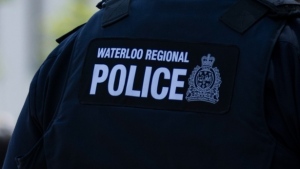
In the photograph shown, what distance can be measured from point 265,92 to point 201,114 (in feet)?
0.51

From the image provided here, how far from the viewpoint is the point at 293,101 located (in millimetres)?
1874

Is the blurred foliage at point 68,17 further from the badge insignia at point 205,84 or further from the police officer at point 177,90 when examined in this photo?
the badge insignia at point 205,84

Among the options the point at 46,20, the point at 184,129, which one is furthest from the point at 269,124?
the point at 46,20

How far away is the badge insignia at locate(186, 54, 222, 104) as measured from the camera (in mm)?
1960

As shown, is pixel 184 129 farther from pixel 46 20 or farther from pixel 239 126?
pixel 46 20

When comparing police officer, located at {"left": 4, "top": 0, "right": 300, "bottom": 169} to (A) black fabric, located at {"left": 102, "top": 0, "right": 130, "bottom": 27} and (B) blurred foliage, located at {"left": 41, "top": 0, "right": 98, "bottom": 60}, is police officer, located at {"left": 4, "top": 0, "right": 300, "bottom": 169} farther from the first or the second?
(B) blurred foliage, located at {"left": 41, "top": 0, "right": 98, "bottom": 60}

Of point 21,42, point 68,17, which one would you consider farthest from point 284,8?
point 21,42

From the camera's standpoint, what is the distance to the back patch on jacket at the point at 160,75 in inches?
77.2

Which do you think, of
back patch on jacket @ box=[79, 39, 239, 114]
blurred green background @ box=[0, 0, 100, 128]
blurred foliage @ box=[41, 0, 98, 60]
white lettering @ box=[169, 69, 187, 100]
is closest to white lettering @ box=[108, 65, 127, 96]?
back patch on jacket @ box=[79, 39, 239, 114]

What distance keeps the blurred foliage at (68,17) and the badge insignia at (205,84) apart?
6.16 metres

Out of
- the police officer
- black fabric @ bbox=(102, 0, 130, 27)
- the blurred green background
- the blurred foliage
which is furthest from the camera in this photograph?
the blurred green background

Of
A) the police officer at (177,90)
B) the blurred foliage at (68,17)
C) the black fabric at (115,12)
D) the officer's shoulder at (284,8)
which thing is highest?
the blurred foliage at (68,17)

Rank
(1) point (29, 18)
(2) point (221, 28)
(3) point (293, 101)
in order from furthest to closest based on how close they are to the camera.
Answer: (1) point (29, 18) → (2) point (221, 28) → (3) point (293, 101)

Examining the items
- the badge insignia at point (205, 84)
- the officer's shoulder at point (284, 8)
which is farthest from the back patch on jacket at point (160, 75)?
the officer's shoulder at point (284, 8)
